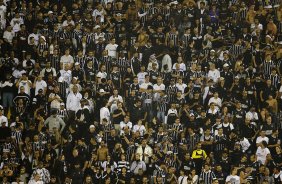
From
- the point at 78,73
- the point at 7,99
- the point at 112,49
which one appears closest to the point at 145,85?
the point at 112,49

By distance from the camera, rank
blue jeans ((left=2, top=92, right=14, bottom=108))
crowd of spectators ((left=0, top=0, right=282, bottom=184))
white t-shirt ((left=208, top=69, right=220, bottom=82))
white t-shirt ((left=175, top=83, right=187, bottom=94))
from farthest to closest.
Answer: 1. white t-shirt ((left=208, top=69, right=220, bottom=82))
2. white t-shirt ((left=175, top=83, right=187, bottom=94))
3. blue jeans ((left=2, top=92, right=14, bottom=108))
4. crowd of spectators ((left=0, top=0, right=282, bottom=184))

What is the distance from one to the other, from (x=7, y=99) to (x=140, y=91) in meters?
3.73

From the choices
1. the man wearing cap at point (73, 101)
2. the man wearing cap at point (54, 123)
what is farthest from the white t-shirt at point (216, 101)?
the man wearing cap at point (54, 123)

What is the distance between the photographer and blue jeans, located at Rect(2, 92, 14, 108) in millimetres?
22281

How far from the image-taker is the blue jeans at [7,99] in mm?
22281

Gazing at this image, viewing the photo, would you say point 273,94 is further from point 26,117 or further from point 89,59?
point 26,117

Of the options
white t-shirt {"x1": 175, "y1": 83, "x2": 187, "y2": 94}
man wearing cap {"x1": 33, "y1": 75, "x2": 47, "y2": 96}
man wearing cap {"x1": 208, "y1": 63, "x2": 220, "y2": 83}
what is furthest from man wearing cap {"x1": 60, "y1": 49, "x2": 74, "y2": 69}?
man wearing cap {"x1": 208, "y1": 63, "x2": 220, "y2": 83}

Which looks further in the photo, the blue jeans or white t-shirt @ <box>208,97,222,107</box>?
white t-shirt @ <box>208,97,222,107</box>

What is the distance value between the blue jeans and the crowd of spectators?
0.03m

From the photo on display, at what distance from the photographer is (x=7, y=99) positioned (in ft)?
73.4

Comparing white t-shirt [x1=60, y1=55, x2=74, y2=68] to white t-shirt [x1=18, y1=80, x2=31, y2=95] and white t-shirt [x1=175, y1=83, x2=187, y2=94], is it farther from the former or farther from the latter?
white t-shirt [x1=175, y1=83, x2=187, y2=94]

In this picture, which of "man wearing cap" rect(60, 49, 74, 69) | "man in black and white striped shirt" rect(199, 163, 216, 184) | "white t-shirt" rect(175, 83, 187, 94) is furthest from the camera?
"man wearing cap" rect(60, 49, 74, 69)

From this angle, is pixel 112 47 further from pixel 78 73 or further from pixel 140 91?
pixel 140 91

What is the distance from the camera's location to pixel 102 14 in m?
25.3
